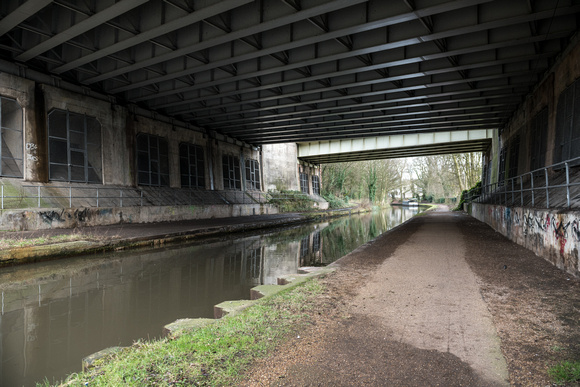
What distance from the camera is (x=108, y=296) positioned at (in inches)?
264

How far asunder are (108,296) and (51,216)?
7911mm

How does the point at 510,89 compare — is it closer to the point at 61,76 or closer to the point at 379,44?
the point at 379,44

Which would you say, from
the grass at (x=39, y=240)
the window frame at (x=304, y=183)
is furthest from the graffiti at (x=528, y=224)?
the window frame at (x=304, y=183)

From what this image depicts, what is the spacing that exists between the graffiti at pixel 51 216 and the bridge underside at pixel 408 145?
25.5 meters

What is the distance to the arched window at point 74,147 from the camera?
14.7m

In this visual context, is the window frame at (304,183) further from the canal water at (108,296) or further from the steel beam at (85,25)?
the steel beam at (85,25)

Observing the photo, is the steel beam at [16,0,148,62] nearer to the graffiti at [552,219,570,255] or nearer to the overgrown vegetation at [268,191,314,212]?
the graffiti at [552,219,570,255]

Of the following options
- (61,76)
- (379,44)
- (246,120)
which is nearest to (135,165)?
(61,76)

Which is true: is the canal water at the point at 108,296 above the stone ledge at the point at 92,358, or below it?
below

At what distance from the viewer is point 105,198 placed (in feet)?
52.7

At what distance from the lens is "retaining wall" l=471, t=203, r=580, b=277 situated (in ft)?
18.6

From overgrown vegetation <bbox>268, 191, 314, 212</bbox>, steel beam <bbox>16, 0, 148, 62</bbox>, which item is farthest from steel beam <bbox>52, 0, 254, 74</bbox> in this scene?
overgrown vegetation <bbox>268, 191, 314, 212</bbox>

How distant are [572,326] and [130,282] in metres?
8.06

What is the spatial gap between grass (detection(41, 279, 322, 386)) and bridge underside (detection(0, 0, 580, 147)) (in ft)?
26.2
